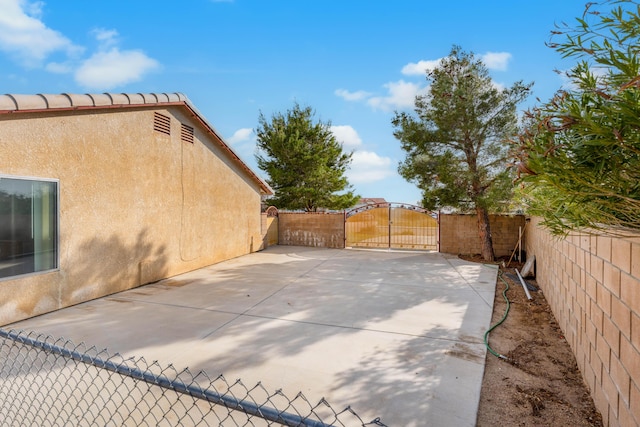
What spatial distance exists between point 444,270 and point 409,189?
136 inches

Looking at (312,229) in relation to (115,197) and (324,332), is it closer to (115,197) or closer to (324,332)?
(115,197)

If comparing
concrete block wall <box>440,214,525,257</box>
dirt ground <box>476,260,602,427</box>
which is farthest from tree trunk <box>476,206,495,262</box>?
dirt ground <box>476,260,602,427</box>

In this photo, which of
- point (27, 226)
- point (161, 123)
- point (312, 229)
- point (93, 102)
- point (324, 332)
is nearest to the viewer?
point (324, 332)

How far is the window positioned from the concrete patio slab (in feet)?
2.91

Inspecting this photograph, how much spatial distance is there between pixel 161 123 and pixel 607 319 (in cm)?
841

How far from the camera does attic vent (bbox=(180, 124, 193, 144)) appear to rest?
8.28m

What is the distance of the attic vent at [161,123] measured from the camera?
7.35 metres

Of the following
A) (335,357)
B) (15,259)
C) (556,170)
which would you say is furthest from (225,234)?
(556,170)

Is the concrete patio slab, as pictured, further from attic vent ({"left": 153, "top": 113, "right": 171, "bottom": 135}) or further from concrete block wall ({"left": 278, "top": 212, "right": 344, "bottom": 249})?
concrete block wall ({"left": 278, "top": 212, "right": 344, "bottom": 249})

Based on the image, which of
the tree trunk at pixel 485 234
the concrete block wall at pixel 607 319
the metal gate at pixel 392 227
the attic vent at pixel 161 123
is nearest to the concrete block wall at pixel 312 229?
the metal gate at pixel 392 227

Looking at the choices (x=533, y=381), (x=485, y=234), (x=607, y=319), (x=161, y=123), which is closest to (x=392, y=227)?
(x=485, y=234)

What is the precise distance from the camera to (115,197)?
6.39m

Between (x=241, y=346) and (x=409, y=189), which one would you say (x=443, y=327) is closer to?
(x=241, y=346)

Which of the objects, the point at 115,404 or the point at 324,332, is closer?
the point at 115,404
